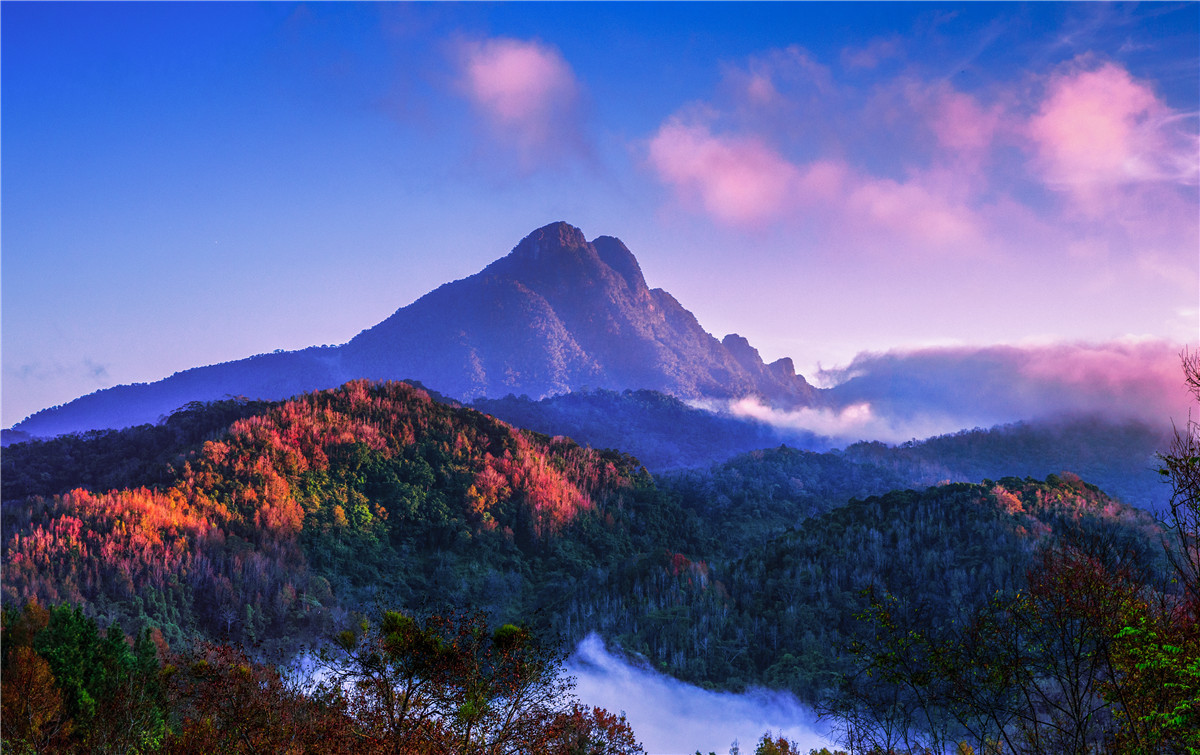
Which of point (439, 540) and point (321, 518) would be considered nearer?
point (321, 518)

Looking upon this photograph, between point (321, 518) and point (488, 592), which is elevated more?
point (321, 518)

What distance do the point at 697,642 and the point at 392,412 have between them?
6474 cm

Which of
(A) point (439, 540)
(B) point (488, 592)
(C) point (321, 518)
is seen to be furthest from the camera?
(A) point (439, 540)

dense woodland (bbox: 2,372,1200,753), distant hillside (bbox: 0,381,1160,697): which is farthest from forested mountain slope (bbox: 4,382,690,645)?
dense woodland (bbox: 2,372,1200,753)

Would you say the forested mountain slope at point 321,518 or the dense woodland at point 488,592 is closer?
the dense woodland at point 488,592

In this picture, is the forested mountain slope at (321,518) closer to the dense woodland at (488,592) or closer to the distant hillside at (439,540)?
the distant hillside at (439,540)

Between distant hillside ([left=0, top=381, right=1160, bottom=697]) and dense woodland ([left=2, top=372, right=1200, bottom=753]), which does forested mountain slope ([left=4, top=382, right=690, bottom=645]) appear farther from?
dense woodland ([left=2, top=372, right=1200, bottom=753])

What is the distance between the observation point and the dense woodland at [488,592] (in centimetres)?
1775

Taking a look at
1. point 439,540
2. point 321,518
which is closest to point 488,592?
point 439,540

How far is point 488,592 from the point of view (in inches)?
3728

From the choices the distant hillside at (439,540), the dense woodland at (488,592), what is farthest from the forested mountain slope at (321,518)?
the dense woodland at (488,592)

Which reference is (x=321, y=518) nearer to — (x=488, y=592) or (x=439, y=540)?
(x=439, y=540)

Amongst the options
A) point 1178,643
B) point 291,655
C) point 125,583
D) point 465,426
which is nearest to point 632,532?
point 465,426

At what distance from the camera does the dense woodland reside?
17.8 meters
